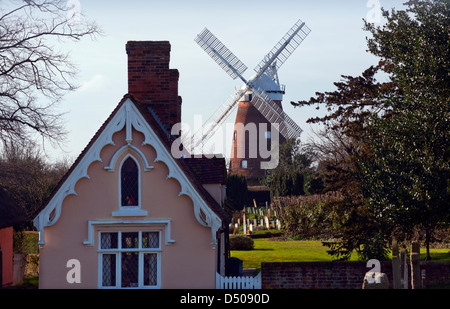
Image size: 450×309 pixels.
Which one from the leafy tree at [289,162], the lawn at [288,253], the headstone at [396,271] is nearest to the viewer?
the headstone at [396,271]

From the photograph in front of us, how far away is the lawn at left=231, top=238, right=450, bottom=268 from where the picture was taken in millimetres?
35281

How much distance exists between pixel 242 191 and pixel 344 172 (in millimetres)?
43253

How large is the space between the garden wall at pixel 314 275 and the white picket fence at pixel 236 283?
1.02m

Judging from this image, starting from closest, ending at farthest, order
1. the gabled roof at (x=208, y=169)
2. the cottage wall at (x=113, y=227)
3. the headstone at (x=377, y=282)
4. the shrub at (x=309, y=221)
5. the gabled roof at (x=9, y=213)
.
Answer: the headstone at (x=377, y=282), the cottage wall at (x=113, y=227), the gabled roof at (x=208, y=169), the gabled roof at (x=9, y=213), the shrub at (x=309, y=221)

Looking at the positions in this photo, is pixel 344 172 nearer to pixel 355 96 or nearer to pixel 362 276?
pixel 355 96

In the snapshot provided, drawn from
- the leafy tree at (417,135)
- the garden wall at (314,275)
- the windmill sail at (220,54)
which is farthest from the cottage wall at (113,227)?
the windmill sail at (220,54)

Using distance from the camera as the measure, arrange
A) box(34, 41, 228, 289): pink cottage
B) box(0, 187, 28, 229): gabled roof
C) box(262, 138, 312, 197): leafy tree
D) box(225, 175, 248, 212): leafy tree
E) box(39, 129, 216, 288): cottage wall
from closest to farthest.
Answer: box(34, 41, 228, 289): pink cottage, box(39, 129, 216, 288): cottage wall, box(0, 187, 28, 229): gabled roof, box(225, 175, 248, 212): leafy tree, box(262, 138, 312, 197): leafy tree

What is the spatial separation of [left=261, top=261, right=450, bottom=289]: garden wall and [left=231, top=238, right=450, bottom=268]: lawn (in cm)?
1092

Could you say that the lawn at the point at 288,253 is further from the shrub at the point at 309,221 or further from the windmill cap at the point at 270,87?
the windmill cap at the point at 270,87

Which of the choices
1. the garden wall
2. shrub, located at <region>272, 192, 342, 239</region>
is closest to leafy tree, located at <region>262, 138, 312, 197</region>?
shrub, located at <region>272, 192, 342, 239</region>

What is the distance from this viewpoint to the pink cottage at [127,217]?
1970 cm

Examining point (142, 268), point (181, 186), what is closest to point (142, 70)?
point (181, 186)

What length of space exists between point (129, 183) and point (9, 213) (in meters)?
10.9

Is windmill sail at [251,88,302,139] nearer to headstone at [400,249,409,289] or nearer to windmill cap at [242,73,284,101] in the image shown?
windmill cap at [242,73,284,101]
